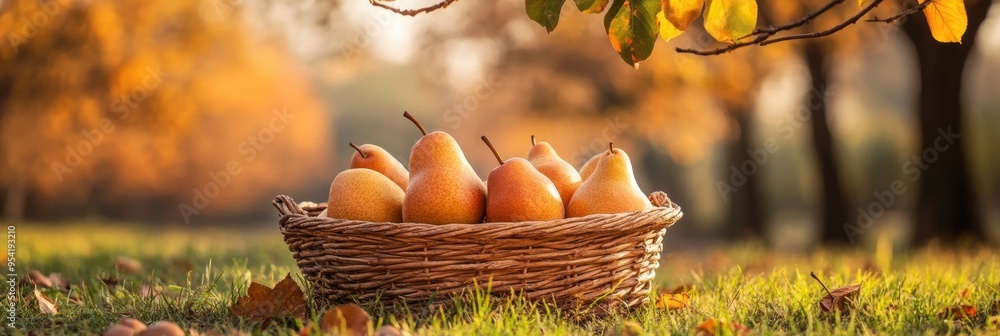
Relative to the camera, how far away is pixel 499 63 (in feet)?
43.5

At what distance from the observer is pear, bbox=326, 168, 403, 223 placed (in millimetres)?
2826

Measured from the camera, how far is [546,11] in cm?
226

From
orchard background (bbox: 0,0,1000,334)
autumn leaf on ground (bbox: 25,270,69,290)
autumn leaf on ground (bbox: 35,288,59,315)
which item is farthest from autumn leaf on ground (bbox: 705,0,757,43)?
autumn leaf on ground (bbox: 25,270,69,290)

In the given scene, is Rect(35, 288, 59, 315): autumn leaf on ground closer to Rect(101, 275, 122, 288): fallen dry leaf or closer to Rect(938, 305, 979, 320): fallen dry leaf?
Rect(101, 275, 122, 288): fallen dry leaf

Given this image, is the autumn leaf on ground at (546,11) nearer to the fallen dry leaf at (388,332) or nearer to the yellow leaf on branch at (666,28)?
the yellow leaf on branch at (666,28)

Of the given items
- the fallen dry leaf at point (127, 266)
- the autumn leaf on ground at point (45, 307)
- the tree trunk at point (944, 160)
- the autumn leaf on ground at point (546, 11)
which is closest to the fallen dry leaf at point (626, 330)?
the autumn leaf on ground at point (546, 11)

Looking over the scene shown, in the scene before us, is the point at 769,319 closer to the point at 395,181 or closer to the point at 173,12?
the point at 395,181

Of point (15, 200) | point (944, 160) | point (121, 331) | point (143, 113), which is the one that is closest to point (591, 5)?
point (121, 331)

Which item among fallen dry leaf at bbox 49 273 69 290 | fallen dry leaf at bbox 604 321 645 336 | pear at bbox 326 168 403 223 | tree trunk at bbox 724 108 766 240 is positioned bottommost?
tree trunk at bbox 724 108 766 240

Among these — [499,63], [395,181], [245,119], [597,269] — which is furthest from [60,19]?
[245,119]

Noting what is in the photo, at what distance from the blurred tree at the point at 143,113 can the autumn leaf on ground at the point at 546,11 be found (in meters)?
8.49

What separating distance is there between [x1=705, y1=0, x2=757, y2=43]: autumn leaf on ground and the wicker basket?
2.20ft

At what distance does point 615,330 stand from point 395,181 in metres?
1.13

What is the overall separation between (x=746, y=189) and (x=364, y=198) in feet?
37.5
